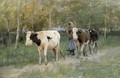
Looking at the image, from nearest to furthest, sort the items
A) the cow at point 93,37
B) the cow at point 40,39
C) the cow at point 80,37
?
the cow at point 40,39 < the cow at point 80,37 < the cow at point 93,37

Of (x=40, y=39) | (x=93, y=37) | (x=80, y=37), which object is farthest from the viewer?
(x=93, y=37)

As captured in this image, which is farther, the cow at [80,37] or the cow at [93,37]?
the cow at [93,37]

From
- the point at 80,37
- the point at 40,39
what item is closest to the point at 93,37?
the point at 80,37

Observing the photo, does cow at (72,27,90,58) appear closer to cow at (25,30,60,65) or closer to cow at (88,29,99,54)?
cow at (88,29,99,54)

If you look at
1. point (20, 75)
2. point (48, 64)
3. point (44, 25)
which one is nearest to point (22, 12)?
point (44, 25)

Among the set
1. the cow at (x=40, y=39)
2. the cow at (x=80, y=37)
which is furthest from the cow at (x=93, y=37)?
the cow at (x=40, y=39)

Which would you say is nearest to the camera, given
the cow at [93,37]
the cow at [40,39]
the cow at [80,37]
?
the cow at [40,39]

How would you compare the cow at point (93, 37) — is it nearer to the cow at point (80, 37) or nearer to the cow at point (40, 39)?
the cow at point (80, 37)

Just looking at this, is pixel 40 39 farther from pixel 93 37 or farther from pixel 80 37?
pixel 93 37

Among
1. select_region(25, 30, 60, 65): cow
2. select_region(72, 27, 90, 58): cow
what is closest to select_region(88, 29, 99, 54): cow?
select_region(72, 27, 90, 58): cow

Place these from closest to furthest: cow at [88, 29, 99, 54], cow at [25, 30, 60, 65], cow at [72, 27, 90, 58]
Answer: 1. cow at [25, 30, 60, 65]
2. cow at [72, 27, 90, 58]
3. cow at [88, 29, 99, 54]

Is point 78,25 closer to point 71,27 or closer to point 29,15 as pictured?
point 29,15

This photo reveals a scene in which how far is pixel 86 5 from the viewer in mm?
52375

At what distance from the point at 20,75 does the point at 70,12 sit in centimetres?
3726
